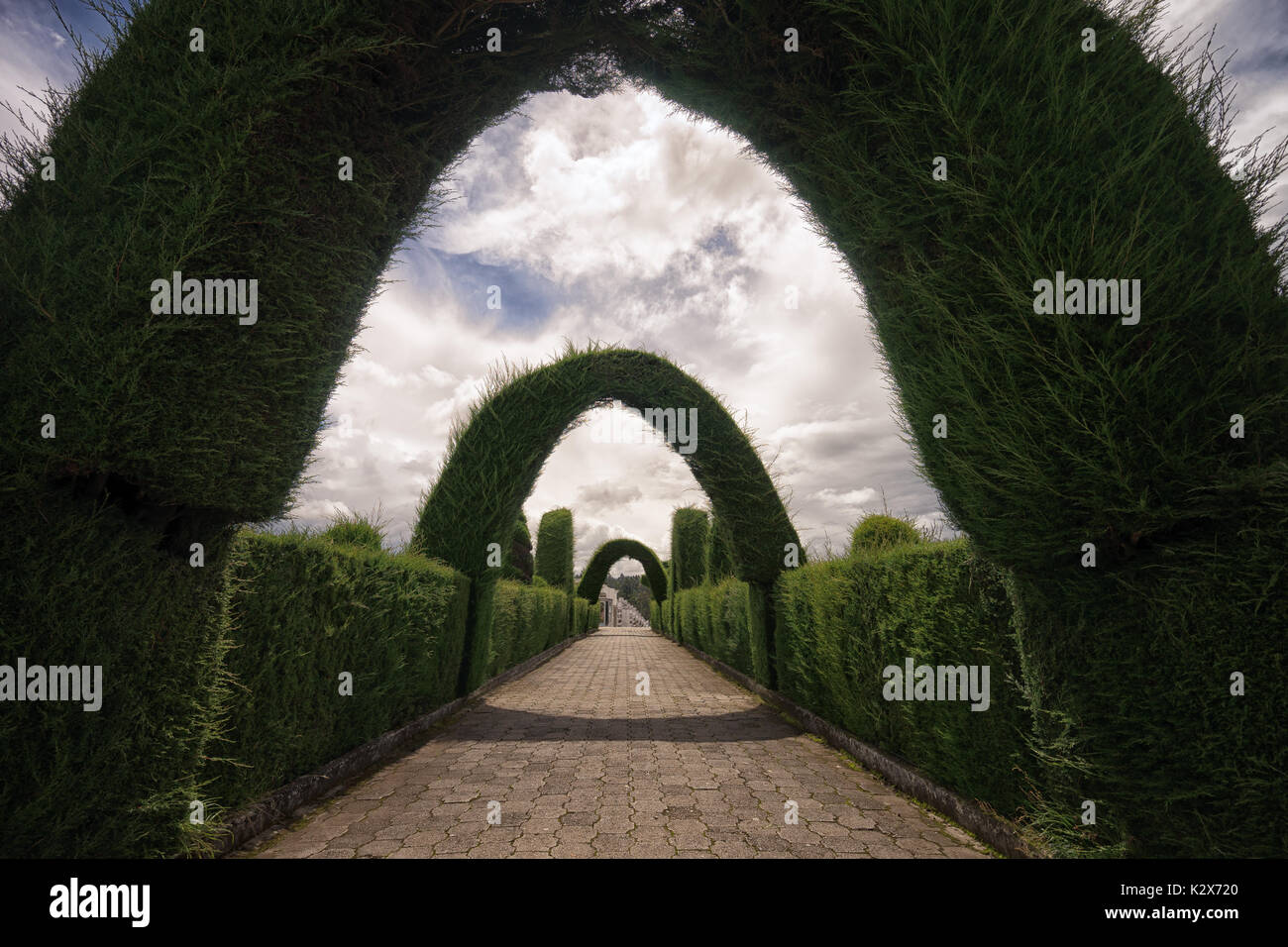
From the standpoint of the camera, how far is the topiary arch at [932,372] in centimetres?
205

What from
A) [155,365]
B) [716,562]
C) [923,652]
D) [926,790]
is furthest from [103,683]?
[716,562]

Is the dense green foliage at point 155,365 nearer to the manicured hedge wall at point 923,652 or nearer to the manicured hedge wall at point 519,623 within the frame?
the manicured hedge wall at point 923,652

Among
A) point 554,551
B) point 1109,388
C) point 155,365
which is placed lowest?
point 554,551

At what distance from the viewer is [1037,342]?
2385 mm

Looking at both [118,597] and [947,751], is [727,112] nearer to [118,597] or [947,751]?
[118,597]

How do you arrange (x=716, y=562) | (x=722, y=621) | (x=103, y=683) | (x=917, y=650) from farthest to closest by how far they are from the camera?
1. (x=716, y=562)
2. (x=722, y=621)
3. (x=917, y=650)
4. (x=103, y=683)

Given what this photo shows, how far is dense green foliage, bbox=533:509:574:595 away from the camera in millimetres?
21859

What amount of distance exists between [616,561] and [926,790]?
32.7 m

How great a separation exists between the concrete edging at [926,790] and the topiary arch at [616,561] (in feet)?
87.9

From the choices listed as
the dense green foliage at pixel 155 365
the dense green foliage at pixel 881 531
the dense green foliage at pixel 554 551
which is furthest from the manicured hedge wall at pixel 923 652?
the dense green foliage at pixel 554 551

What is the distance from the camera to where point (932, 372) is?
2.88m

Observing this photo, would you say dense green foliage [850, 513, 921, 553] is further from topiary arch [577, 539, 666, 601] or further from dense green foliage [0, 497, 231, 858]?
topiary arch [577, 539, 666, 601]

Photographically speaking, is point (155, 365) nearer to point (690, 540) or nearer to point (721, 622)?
point (721, 622)
